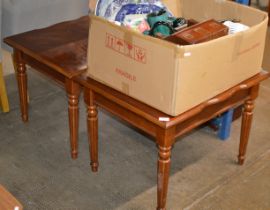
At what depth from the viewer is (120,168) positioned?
2.14m

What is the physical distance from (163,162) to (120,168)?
19.7 inches

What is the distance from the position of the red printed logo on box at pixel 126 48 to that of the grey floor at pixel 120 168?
2.19 feet

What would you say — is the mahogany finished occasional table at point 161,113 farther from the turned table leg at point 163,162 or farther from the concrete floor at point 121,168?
the concrete floor at point 121,168

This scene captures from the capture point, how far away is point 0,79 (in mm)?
2416

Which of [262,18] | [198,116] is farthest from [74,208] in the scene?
[262,18]

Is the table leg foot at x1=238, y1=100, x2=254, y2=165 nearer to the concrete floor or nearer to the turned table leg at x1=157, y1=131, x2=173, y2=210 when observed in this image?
the concrete floor

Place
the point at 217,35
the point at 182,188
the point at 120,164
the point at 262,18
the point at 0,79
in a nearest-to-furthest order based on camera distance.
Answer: the point at 217,35 < the point at 262,18 < the point at 182,188 < the point at 120,164 < the point at 0,79

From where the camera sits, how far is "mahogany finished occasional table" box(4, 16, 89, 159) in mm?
1928

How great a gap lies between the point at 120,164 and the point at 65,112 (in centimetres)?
54

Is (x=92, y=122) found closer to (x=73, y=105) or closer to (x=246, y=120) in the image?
(x=73, y=105)

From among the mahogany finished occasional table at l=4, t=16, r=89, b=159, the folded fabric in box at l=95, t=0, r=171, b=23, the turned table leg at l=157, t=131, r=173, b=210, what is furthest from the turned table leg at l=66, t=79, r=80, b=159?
the turned table leg at l=157, t=131, r=173, b=210

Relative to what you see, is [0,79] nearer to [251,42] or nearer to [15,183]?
[15,183]

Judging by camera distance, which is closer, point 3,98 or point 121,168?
point 121,168

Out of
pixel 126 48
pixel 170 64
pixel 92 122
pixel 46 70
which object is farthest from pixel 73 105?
pixel 170 64
